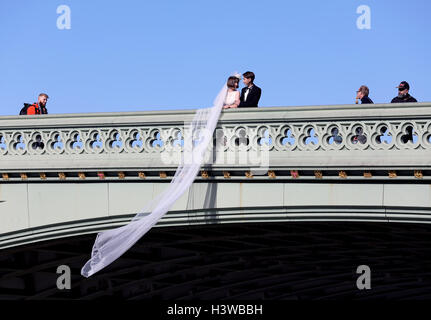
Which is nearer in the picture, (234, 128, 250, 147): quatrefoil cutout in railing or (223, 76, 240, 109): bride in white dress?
(234, 128, 250, 147): quatrefoil cutout in railing

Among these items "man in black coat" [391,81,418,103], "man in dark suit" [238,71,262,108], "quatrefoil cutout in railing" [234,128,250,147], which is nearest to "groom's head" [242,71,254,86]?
"man in dark suit" [238,71,262,108]

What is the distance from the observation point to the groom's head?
1842cm

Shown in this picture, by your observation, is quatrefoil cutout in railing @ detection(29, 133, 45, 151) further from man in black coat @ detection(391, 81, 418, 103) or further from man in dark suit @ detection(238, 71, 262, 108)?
man in black coat @ detection(391, 81, 418, 103)

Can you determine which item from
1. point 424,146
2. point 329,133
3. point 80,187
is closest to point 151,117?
point 80,187

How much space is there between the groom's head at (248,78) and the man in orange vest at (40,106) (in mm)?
4878

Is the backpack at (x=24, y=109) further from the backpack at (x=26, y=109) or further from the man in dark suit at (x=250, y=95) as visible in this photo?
the man in dark suit at (x=250, y=95)

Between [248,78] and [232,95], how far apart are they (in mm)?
529

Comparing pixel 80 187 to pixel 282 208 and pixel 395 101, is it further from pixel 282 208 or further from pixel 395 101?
pixel 395 101

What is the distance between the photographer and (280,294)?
36344 millimetres

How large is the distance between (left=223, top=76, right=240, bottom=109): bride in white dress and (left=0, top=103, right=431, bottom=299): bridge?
0.39 meters

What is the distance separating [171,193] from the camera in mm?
18688

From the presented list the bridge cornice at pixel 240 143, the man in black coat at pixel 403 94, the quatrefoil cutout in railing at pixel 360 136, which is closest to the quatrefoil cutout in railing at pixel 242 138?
the bridge cornice at pixel 240 143

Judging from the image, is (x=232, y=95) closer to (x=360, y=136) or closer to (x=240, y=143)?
(x=240, y=143)

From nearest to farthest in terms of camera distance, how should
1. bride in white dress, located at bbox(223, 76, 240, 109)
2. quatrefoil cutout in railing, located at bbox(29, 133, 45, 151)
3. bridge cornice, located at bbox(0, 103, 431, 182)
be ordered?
bridge cornice, located at bbox(0, 103, 431, 182) → bride in white dress, located at bbox(223, 76, 240, 109) → quatrefoil cutout in railing, located at bbox(29, 133, 45, 151)
